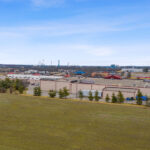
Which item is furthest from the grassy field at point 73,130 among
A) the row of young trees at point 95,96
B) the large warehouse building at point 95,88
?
the large warehouse building at point 95,88

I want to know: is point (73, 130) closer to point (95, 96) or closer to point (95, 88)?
point (95, 96)

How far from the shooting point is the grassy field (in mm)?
8078

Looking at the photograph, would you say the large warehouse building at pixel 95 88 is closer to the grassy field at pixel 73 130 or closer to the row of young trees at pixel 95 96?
the row of young trees at pixel 95 96

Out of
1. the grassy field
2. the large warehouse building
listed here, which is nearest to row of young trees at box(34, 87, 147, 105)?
the large warehouse building

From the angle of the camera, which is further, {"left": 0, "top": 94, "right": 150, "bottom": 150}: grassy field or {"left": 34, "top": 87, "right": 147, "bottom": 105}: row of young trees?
{"left": 34, "top": 87, "right": 147, "bottom": 105}: row of young trees

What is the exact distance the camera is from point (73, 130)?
1004 cm

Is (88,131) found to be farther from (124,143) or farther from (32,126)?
(32,126)

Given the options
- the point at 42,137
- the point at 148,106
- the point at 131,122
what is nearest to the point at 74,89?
the point at 148,106

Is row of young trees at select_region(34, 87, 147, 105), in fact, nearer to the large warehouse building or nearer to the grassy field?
the large warehouse building

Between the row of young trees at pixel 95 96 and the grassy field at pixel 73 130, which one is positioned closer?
→ the grassy field at pixel 73 130

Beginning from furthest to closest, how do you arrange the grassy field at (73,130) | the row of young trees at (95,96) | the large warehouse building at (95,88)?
the large warehouse building at (95,88)
the row of young trees at (95,96)
the grassy field at (73,130)

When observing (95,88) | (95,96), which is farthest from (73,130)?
(95,88)

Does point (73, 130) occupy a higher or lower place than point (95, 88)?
lower

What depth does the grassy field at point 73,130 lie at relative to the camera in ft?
26.5
